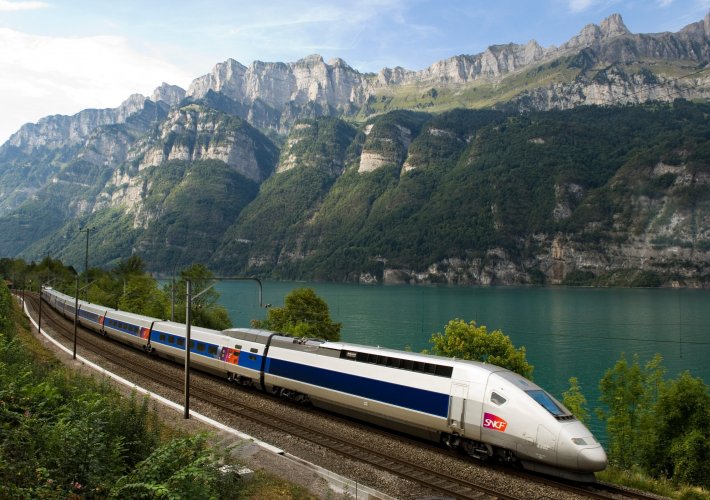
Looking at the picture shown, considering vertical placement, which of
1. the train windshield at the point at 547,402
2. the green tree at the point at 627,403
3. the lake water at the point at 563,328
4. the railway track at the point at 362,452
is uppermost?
the train windshield at the point at 547,402

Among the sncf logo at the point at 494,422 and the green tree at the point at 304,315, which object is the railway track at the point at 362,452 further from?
the green tree at the point at 304,315

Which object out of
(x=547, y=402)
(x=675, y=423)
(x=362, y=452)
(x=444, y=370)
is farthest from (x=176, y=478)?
(x=675, y=423)

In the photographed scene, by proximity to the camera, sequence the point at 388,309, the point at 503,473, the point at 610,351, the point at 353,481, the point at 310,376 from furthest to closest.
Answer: the point at 388,309, the point at 610,351, the point at 310,376, the point at 503,473, the point at 353,481

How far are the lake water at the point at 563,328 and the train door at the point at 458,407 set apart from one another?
34465 mm

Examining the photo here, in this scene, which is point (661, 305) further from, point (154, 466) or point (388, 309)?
point (154, 466)

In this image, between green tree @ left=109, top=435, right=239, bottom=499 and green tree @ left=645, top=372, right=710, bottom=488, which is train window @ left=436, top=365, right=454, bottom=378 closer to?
green tree @ left=109, top=435, right=239, bottom=499

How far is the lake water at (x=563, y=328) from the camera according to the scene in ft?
269

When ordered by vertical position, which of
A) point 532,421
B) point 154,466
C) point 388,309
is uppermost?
point 154,466

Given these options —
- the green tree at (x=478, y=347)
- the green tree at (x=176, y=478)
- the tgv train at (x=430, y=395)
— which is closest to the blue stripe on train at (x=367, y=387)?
the tgv train at (x=430, y=395)

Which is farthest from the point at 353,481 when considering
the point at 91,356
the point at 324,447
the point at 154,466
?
the point at 91,356

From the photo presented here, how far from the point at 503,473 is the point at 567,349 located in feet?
274

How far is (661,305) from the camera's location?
581ft

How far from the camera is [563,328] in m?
121

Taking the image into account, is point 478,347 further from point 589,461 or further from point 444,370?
point 589,461
